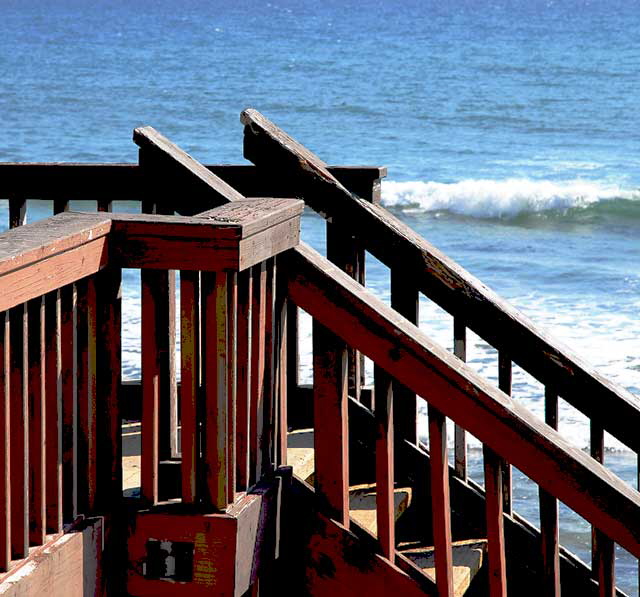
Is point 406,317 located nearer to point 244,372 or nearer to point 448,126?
point 244,372

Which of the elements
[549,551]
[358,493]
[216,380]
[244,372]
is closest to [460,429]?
[358,493]

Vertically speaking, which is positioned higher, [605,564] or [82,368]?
[82,368]

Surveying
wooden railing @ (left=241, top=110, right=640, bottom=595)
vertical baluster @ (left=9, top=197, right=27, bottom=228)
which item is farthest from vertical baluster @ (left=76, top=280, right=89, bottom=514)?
vertical baluster @ (left=9, top=197, right=27, bottom=228)

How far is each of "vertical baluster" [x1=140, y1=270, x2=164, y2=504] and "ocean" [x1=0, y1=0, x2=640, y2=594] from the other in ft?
11.6

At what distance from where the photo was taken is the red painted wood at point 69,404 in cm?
287

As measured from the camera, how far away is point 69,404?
293 centimetres

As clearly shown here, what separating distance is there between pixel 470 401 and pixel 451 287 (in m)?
0.88

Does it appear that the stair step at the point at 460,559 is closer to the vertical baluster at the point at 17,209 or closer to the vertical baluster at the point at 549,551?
the vertical baluster at the point at 549,551

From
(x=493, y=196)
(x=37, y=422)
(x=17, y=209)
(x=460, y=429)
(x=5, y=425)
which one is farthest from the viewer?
(x=493, y=196)

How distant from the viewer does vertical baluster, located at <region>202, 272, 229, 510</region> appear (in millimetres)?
2994

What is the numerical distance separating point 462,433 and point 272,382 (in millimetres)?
1076

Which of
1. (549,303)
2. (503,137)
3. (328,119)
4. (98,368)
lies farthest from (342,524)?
(328,119)

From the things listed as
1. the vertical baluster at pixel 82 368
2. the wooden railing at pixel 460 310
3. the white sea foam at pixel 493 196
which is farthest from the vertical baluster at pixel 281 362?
the white sea foam at pixel 493 196

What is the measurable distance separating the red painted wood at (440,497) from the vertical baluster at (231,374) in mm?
519
